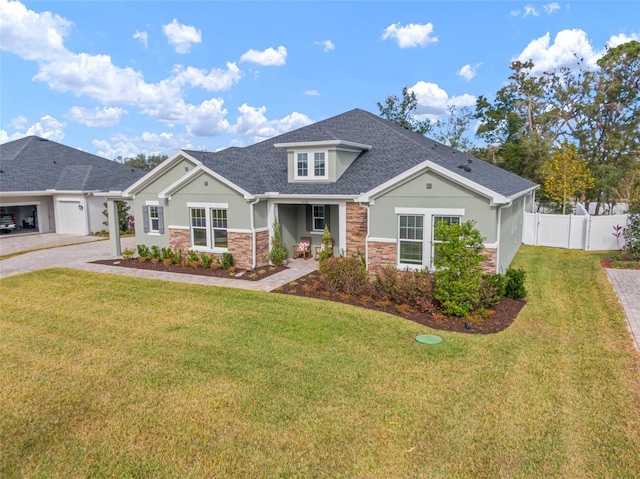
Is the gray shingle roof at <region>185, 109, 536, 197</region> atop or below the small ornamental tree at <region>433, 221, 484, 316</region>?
atop

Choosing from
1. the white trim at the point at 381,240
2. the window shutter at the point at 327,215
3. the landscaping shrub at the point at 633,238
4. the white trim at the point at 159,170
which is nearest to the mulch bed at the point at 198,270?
the window shutter at the point at 327,215

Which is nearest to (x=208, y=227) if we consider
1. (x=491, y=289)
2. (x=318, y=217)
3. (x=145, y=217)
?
(x=145, y=217)

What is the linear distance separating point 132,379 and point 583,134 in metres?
38.3

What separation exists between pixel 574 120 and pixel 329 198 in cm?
2945

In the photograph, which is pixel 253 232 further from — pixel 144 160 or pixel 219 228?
pixel 144 160

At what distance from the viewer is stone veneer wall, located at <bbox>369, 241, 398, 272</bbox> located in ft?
45.2

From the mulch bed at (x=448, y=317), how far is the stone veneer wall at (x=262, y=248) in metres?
3.70

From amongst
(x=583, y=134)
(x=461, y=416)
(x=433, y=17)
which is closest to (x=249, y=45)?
(x=433, y=17)

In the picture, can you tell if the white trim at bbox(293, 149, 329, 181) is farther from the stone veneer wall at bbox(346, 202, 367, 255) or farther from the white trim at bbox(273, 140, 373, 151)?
the stone veneer wall at bbox(346, 202, 367, 255)

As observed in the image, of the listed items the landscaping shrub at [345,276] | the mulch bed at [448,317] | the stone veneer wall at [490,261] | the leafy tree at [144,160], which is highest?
the leafy tree at [144,160]

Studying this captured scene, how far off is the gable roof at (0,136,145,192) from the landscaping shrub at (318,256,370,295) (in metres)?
18.1

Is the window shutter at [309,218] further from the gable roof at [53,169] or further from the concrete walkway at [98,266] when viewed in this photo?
the gable roof at [53,169]

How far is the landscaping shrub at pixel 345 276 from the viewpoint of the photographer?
12.6 meters

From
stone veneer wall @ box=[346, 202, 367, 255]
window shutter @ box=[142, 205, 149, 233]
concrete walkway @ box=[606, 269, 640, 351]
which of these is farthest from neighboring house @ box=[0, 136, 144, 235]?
concrete walkway @ box=[606, 269, 640, 351]
